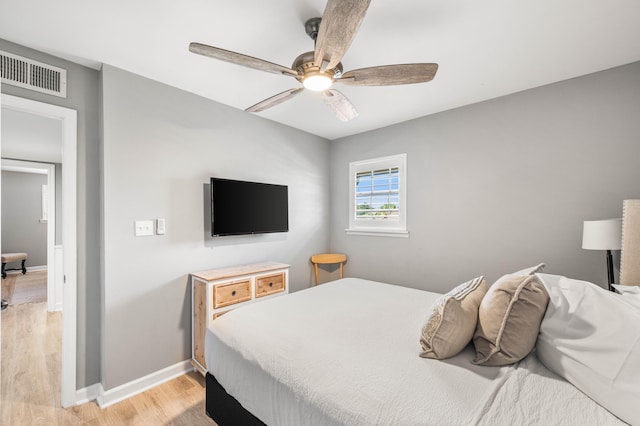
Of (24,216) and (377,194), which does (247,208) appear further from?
(24,216)

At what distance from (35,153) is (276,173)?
156 inches

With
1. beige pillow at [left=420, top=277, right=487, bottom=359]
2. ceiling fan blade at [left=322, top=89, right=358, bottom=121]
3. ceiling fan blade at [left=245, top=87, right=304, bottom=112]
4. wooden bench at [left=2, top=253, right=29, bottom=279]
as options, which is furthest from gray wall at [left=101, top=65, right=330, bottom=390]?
wooden bench at [left=2, top=253, right=29, bottom=279]

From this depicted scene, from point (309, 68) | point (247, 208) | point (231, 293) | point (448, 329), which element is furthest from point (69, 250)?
point (448, 329)

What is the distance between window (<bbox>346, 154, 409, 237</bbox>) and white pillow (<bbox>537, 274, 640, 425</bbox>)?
2168 mm

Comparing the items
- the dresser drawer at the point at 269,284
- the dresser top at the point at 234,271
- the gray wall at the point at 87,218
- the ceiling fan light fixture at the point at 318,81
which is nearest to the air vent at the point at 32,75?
the gray wall at the point at 87,218

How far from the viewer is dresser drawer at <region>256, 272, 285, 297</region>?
273 centimetres

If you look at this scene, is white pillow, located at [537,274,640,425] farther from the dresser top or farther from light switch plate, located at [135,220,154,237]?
light switch plate, located at [135,220,154,237]

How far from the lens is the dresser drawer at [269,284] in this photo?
273 cm

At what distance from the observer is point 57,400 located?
210 cm

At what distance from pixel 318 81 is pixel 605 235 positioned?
7.33 ft

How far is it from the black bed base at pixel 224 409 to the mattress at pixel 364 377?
0.23ft

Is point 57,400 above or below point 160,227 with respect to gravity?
below

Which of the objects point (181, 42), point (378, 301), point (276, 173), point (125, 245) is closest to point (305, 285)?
point (276, 173)

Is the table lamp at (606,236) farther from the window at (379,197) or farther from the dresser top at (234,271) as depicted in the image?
the dresser top at (234,271)
